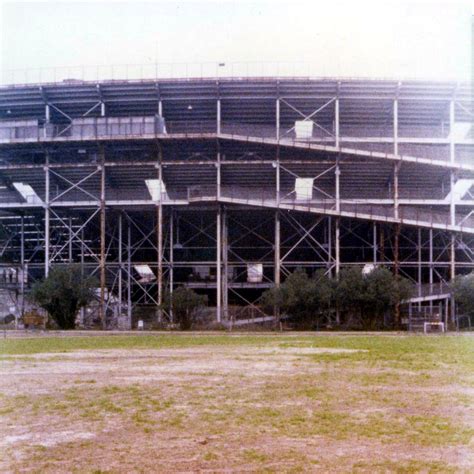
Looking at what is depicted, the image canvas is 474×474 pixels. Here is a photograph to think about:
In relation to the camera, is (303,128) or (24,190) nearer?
(303,128)

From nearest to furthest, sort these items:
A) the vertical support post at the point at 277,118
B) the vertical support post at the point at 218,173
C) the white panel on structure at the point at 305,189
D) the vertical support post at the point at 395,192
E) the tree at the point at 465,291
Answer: the tree at the point at 465,291, the vertical support post at the point at 218,173, the vertical support post at the point at 277,118, the vertical support post at the point at 395,192, the white panel on structure at the point at 305,189

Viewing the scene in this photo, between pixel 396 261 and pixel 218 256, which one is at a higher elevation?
pixel 218 256

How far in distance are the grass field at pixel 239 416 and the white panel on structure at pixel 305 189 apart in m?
32.3

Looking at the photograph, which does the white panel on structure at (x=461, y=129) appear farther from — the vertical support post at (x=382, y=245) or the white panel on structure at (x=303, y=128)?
the white panel on structure at (x=303, y=128)

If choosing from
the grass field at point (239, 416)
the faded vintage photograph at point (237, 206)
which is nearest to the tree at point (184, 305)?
the faded vintage photograph at point (237, 206)

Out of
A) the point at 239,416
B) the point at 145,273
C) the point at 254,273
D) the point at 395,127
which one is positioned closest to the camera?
the point at 239,416

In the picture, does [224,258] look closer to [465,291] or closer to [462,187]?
[465,291]

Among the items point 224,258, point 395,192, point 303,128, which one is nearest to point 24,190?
point 224,258

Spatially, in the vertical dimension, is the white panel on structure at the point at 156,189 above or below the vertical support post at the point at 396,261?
above

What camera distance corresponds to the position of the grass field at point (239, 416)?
312 inches

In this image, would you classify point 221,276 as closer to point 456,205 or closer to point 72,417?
point 456,205

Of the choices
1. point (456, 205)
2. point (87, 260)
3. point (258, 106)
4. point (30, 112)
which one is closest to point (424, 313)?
point (456, 205)

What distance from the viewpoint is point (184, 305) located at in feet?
150

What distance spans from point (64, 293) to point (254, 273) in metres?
13.9
